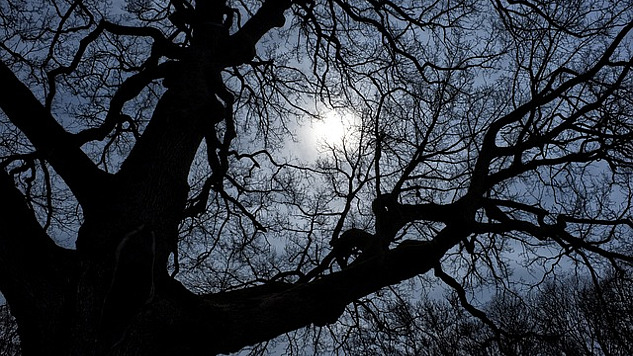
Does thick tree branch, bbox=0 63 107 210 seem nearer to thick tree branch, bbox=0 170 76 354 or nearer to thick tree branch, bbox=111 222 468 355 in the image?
thick tree branch, bbox=0 170 76 354

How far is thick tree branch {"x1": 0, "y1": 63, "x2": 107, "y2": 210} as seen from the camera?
2.70 metres

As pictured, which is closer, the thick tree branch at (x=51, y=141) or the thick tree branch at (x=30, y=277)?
the thick tree branch at (x=30, y=277)

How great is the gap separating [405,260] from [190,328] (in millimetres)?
2036

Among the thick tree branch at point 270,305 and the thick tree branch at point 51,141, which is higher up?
the thick tree branch at point 51,141

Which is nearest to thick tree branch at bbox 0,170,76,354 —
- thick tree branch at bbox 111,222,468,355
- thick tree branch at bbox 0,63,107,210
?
thick tree branch at bbox 0,63,107,210

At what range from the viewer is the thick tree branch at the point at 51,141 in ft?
8.87

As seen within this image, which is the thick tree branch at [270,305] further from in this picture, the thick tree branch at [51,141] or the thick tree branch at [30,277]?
the thick tree branch at [51,141]

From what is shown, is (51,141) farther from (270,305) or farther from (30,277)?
(270,305)

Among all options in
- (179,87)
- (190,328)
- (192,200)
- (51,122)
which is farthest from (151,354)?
(192,200)

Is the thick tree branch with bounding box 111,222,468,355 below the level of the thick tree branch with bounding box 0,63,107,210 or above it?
below

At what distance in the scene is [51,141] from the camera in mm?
2711

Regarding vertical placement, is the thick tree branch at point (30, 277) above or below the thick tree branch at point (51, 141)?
below

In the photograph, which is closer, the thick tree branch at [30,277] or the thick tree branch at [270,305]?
the thick tree branch at [30,277]

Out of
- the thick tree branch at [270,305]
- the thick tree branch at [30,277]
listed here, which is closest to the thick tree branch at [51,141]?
the thick tree branch at [30,277]
